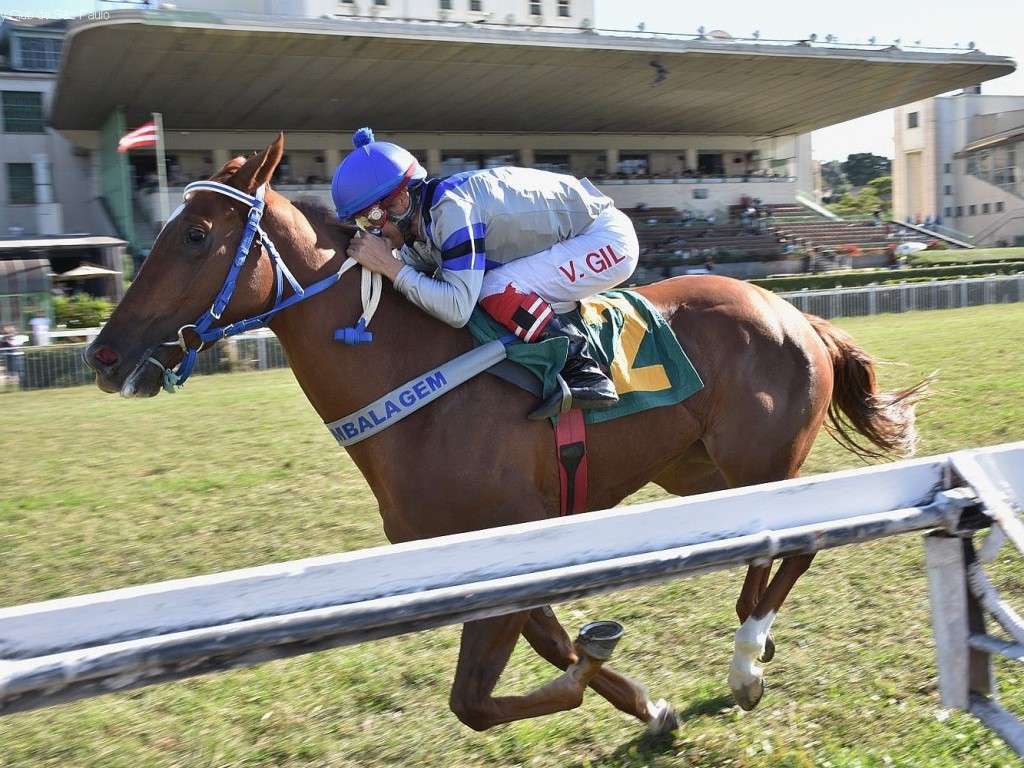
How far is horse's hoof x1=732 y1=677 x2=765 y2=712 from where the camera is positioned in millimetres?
3650

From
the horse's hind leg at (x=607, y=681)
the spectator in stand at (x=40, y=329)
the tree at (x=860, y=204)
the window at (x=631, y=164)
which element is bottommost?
the horse's hind leg at (x=607, y=681)

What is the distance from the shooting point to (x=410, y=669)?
4.12m

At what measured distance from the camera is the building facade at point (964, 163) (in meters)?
54.8

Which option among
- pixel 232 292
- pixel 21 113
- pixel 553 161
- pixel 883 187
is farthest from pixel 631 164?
pixel 883 187

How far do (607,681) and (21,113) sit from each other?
126ft

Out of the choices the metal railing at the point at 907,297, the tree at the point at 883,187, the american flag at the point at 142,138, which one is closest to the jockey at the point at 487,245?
the metal railing at the point at 907,297

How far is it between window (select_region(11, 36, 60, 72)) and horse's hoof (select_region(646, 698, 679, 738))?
3954 cm

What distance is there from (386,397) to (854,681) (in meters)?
2.18

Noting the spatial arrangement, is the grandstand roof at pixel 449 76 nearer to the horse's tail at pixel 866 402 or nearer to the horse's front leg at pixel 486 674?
the horse's tail at pixel 866 402

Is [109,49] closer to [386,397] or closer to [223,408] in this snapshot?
[223,408]

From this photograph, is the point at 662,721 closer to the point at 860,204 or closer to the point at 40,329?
the point at 40,329

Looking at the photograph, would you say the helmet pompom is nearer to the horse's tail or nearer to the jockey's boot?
the jockey's boot

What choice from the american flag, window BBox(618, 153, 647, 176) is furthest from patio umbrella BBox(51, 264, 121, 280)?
window BBox(618, 153, 647, 176)

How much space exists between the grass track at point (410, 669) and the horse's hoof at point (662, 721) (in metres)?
0.06
